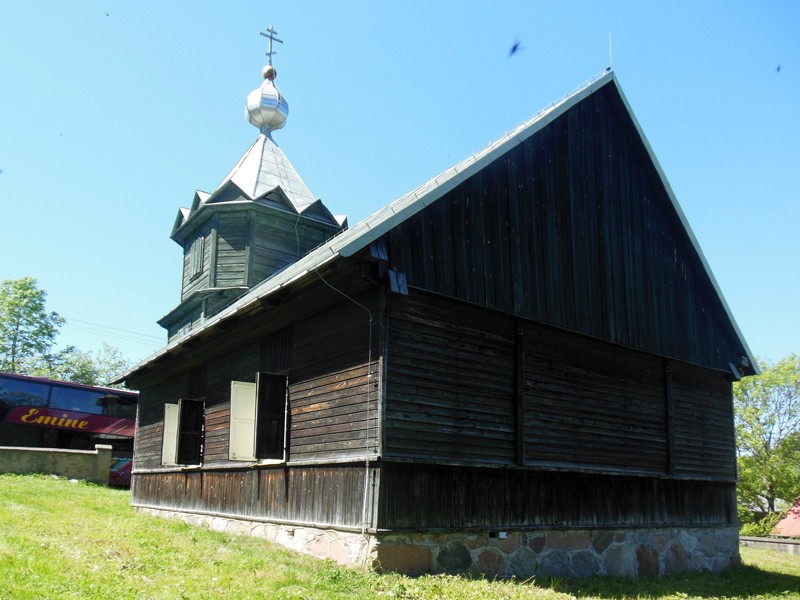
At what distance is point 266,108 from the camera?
2647cm

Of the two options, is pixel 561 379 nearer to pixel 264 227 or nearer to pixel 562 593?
pixel 562 593

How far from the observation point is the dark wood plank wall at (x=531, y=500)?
10141mm

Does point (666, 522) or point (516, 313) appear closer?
point (516, 313)

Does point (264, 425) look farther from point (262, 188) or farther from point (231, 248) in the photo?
point (262, 188)

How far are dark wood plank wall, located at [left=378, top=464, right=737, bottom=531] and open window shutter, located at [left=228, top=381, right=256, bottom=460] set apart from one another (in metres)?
3.18

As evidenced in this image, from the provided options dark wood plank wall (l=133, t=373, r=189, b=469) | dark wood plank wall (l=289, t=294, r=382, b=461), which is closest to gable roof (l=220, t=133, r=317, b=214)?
dark wood plank wall (l=133, t=373, r=189, b=469)

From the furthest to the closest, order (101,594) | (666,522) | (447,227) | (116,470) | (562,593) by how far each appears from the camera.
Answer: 1. (116,470)
2. (666,522)
3. (447,227)
4. (562,593)
5. (101,594)

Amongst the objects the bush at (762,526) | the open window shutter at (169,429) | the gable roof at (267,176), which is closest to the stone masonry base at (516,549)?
the open window shutter at (169,429)

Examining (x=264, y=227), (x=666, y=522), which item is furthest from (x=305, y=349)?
(x=264, y=227)

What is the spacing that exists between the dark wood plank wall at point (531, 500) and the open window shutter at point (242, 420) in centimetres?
318

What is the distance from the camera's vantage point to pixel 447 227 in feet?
37.7

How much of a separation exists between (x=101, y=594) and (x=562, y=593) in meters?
5.84

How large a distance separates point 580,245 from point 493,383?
366cm

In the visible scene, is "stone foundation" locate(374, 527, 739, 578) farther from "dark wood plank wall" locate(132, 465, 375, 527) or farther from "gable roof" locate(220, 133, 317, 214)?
"gable roof" locate(220, 133, 317, 214)
